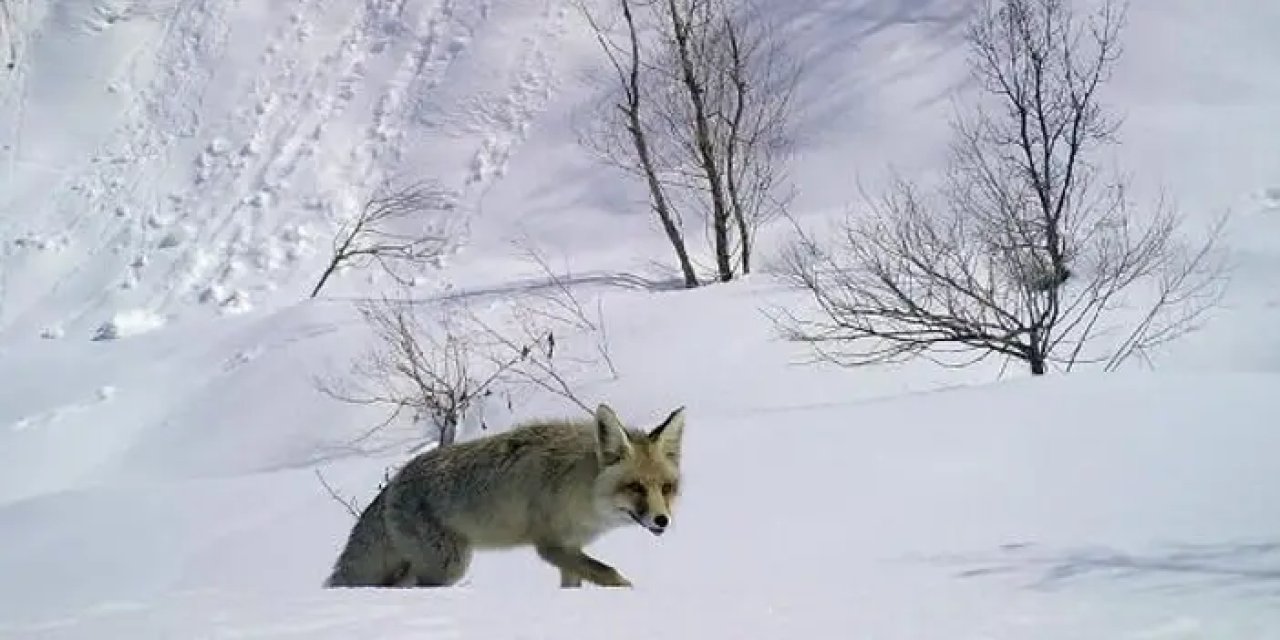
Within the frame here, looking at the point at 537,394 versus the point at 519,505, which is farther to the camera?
the point at 537,394

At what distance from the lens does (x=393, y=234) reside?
24391mm

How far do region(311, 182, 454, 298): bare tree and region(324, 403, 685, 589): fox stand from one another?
17.3 metres

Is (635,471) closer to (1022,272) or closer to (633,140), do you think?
(1022,272)

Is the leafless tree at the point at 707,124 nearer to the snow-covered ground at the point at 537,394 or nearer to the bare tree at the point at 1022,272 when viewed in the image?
the snow-covered ground at the point at 537,394

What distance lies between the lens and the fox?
5.22m

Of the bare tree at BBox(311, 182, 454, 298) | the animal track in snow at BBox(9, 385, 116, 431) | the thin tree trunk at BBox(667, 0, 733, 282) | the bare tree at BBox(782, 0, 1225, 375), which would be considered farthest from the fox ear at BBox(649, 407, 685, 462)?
the bare tree at BBox(311, 182, 454, 298)

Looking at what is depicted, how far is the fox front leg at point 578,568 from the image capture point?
5.17m

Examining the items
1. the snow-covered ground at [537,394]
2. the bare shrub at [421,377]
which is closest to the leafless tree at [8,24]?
the snow-covered ground at [537,394]

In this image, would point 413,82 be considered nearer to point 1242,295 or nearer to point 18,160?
point 18,160

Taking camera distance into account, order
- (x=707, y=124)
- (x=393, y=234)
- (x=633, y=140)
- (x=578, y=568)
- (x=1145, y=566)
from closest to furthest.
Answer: (x=1145, y=566) < (x=578, y=568) < (x=707, y=124) < (x=633, y=140) < (x=393, y=234)

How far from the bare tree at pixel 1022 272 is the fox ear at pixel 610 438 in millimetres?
8078

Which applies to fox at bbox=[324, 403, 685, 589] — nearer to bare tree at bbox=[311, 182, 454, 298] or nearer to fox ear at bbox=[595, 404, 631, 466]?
fox ear at bbox=[595, 404, 631, 466]

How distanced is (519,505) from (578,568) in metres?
0.45

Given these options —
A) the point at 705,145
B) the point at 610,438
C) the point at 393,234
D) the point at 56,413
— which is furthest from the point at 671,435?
the point at 393,234
